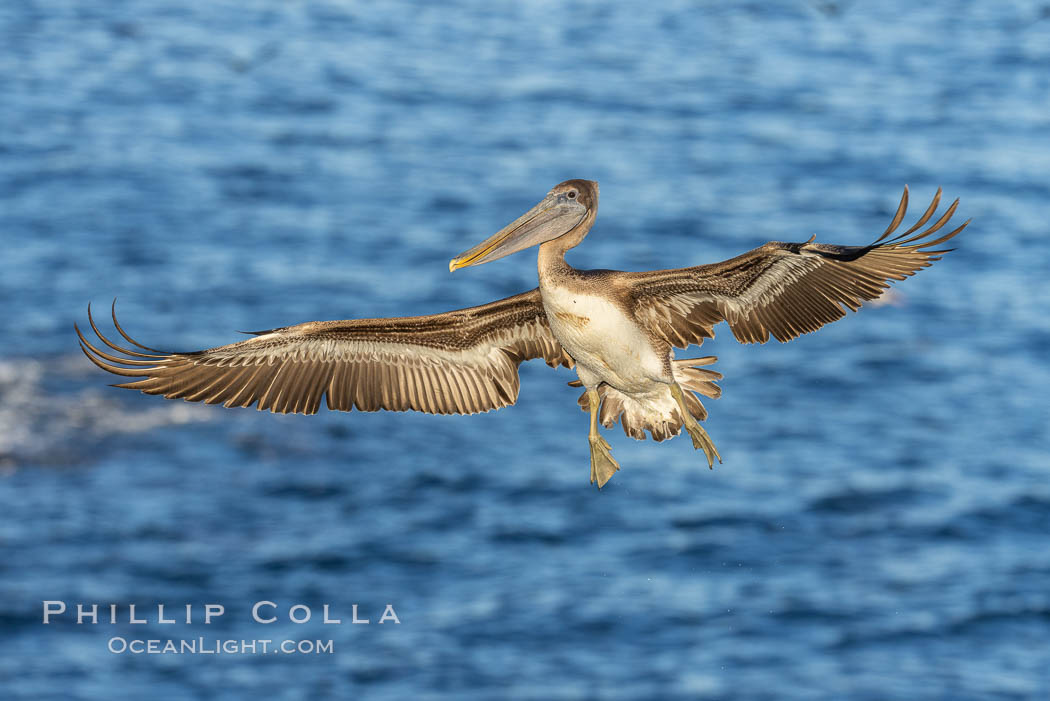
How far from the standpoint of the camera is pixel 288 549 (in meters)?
42.4

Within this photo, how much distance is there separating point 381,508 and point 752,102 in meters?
24.3

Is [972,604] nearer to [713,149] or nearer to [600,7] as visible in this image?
[713,149]

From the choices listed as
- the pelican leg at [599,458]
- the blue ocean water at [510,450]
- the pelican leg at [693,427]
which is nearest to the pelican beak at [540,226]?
the pelican leg at [693,427]

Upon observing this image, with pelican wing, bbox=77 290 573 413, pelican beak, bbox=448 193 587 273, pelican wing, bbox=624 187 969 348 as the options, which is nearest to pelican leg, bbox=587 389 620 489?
pelican wing, bbox=77 290 573 413

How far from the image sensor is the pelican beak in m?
12.9

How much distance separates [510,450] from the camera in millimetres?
43156

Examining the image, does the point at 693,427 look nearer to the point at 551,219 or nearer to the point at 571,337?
the point at 571,337

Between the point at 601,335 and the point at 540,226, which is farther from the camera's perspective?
the point at 601,335

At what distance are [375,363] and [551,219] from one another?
312 cm

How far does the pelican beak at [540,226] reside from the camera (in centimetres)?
1288

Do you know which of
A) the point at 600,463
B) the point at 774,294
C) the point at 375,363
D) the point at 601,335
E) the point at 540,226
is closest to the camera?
the point at 540,226

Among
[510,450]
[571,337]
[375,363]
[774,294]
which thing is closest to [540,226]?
[571,337]

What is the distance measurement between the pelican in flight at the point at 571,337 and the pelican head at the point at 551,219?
0.01 meters

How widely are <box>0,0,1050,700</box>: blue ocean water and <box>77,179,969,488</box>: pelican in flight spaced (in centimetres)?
2484
